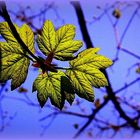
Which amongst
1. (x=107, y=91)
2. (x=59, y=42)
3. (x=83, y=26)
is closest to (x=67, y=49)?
(x=59, y=42)

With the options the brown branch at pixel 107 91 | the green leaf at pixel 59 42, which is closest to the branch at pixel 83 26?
the brown branch at pixel 107 91

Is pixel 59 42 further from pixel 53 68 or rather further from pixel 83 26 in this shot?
pixel 83 26

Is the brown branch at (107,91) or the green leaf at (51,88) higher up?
the brown branch at (107,91)

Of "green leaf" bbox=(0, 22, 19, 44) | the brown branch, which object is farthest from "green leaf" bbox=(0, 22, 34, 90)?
the brown branch

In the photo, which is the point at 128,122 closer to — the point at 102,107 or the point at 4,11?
the point at 102,107

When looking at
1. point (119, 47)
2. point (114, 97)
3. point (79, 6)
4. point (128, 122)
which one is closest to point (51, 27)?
point (79, 6)

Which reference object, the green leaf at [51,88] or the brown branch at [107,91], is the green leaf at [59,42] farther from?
the brown branch at [107,91]
